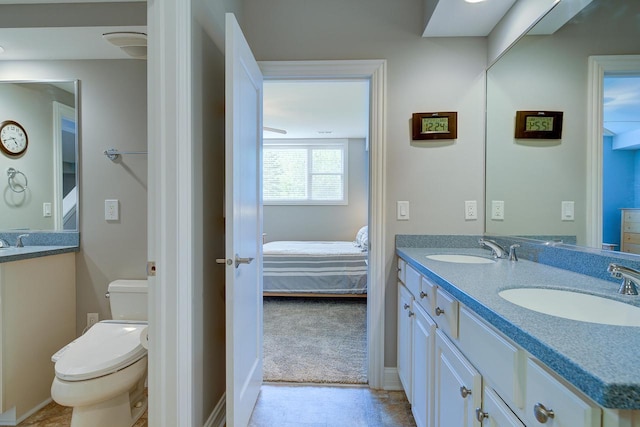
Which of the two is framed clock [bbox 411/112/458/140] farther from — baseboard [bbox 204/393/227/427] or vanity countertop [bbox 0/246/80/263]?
vanity countertop [bbox 0/246/80/263]

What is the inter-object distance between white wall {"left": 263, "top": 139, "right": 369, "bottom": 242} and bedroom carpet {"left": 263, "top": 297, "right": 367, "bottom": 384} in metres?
2.00

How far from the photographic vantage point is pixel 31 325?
1.70 meters

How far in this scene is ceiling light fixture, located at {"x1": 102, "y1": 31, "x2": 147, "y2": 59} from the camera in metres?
1.49

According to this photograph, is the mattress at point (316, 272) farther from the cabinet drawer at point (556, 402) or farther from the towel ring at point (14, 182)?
the cabinet drawer at point (556, 402)

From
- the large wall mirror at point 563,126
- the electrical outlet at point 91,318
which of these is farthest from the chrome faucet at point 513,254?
the electrical outlet at point 91,318

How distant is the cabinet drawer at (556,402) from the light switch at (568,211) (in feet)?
3.32

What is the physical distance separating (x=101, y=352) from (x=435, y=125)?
2.25 meters

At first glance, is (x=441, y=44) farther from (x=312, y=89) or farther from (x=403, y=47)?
(x=312, y=89)

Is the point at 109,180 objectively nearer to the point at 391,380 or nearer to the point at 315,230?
the point at 391,380

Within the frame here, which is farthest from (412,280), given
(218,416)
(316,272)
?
(316,272)

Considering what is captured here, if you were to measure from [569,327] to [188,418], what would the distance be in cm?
135

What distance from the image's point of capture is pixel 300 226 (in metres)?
5.71

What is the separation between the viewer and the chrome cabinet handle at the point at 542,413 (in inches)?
23.2

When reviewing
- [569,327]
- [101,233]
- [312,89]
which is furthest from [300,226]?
[569,327]
